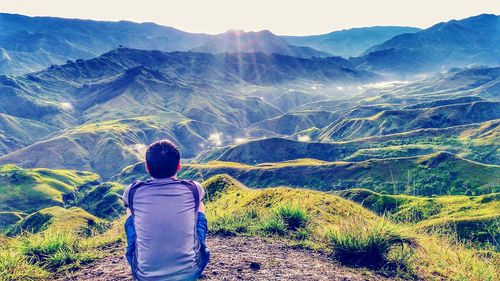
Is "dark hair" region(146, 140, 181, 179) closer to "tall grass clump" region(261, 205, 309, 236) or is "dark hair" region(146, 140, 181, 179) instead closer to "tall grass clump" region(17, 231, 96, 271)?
"tall grass clump" region(17, 231, 96, 271)

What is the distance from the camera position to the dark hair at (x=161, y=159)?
6.15 metres

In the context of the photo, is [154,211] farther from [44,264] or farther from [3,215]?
[3,215]

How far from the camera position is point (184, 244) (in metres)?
6.18

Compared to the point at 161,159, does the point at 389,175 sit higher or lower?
lower

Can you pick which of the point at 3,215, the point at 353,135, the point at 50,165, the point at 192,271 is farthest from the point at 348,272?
the point at 50,165

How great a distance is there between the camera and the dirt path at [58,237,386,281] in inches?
299

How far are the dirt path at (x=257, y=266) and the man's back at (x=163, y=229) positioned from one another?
157cm

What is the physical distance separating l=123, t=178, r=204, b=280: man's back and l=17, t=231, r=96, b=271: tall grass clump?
338 cm

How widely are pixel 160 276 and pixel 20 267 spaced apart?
11.1 ft

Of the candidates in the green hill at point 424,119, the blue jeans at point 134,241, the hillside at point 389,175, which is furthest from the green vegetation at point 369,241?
the green hill at point 424,119

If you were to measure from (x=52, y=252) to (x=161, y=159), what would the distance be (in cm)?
454

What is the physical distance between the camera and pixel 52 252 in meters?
8.88

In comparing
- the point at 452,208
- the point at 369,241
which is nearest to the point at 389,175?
the point at 452,208

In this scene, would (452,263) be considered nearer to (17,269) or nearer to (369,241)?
(369,241)
